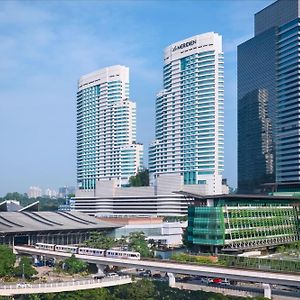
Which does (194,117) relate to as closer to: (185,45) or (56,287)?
(185,45)

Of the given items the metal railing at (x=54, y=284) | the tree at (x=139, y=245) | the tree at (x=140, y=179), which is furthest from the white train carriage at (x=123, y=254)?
the tree at (x=140, y=179)

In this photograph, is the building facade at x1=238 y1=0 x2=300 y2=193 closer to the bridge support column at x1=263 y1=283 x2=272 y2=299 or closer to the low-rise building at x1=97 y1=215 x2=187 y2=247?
the low-rise building at x1=97 y1=215 x2=187 y2=247

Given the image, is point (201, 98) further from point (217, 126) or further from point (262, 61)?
point (262, 61)

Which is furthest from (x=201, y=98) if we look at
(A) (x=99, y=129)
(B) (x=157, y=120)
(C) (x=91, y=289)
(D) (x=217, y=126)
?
(C) (x=91, y=289)

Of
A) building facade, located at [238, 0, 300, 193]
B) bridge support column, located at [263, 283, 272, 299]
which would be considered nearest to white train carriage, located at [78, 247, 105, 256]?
bridge support column, located at [263, 283, 272, 299]

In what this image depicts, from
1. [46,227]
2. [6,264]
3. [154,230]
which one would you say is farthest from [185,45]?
[6,264]

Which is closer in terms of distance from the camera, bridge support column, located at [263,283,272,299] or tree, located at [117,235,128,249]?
bridge support column, located at [263,283,272,299]
